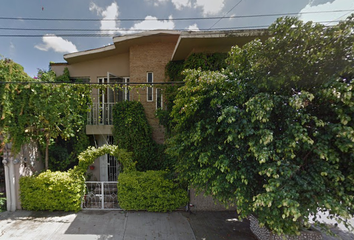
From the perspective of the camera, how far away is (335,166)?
2219 mm

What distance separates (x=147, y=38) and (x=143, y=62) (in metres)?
1.01

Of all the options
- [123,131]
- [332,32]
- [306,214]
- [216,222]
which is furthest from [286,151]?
[123,131]

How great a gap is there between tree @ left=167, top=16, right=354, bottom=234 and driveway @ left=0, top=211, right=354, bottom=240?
1.92m

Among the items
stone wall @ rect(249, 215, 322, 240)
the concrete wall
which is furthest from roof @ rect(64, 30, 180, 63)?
stone wall @ rect(249, 215, 322, 240)

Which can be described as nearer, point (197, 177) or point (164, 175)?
point (197, 177)

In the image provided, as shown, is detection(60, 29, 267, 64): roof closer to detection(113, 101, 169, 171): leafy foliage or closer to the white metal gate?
detection(113, 101, 169, 171): leafy foliage

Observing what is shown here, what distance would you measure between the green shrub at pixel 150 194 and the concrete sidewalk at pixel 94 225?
0.24 metres

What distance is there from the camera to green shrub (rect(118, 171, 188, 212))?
478 centimetres

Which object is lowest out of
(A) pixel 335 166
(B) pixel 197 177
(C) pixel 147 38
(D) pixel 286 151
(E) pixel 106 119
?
(B) pixel 197 177

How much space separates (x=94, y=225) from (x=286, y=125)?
213 inches

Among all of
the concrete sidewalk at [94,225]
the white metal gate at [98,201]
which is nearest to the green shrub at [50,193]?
the concrete sidewalk at [94,225]

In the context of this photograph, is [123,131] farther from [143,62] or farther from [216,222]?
[216,222]

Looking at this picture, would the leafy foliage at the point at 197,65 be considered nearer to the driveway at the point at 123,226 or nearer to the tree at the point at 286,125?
the tree at the point at 286,125

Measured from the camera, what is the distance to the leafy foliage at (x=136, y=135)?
19.6ft
